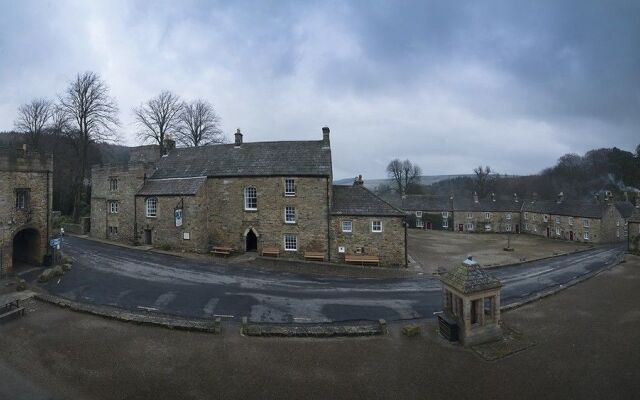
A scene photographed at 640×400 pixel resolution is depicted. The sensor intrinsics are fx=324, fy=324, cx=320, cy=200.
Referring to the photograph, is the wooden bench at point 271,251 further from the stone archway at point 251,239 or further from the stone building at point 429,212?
the stone building at point 429,212

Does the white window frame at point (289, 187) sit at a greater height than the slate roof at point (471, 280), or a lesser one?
greater

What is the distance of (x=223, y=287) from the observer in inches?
728

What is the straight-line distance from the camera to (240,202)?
91.5 ft

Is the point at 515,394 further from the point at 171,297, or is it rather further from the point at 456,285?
the point at 171,297

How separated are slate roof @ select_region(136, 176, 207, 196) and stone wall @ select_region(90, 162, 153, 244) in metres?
1.11

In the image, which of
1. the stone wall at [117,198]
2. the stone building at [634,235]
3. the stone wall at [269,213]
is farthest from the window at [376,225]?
the stone building at [634,235]

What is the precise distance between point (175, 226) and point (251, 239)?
6.48 meters

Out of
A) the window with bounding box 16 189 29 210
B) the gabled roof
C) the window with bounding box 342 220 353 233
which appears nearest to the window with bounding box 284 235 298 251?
the window with bounding box 342 220 353 233

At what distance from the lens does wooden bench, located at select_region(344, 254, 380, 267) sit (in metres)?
24.6

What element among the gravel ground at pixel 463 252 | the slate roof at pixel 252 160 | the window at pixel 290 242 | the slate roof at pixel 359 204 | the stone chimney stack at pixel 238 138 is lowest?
the gravel ground at pixel 463 252

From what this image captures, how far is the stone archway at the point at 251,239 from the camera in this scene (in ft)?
90.9

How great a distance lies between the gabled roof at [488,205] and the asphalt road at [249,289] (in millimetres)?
32067

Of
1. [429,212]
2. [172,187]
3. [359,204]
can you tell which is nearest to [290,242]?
[359,204]

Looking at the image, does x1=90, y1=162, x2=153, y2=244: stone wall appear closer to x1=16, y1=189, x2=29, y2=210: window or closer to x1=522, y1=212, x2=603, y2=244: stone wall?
x1=16, y1=189, x2=29, y2=210: window
